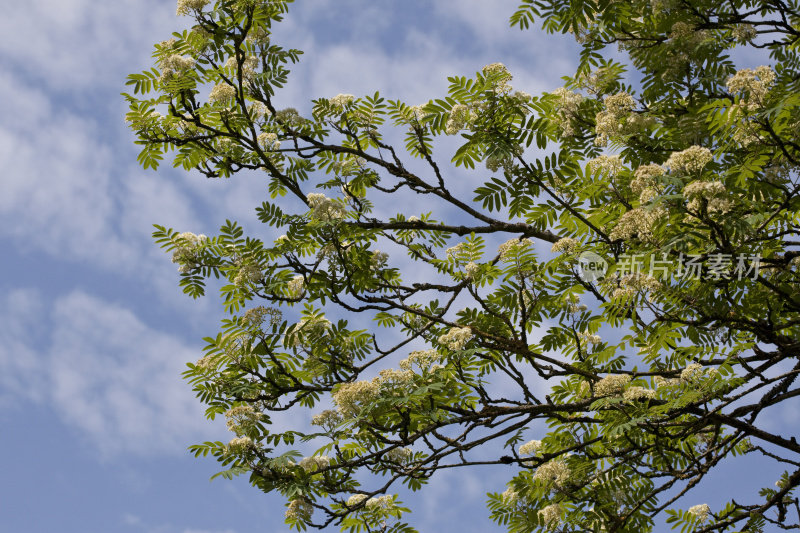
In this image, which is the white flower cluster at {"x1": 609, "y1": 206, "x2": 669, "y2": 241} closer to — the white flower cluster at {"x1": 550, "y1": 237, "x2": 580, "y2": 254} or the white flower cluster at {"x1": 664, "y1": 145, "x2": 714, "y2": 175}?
the white flower cluster at {"x1": 664, "y1": 145, "x2": 714, "y2": 175}

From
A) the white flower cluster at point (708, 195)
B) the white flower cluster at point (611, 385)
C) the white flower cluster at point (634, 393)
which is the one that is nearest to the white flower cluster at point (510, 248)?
the white flower cluster at point (611, 385)

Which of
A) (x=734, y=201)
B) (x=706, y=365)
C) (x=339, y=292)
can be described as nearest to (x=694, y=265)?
(x=734, y=201)

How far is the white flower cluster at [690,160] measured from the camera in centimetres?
611

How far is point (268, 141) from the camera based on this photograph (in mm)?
8414

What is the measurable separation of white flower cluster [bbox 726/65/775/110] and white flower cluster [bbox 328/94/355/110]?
4073mm

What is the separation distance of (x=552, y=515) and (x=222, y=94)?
18.2ft

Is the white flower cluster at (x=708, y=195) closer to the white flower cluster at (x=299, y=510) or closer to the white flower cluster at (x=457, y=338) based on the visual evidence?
the white flower cluster at (x=457, y=338)

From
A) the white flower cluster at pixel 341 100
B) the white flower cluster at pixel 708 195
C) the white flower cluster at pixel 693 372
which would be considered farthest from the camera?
the white flower cluster at pixel 341 100

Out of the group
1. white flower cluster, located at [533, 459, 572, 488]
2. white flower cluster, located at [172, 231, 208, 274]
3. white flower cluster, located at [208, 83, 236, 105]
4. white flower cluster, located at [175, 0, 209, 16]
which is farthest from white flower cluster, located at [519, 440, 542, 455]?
white flower cluster, located at [175, 0, 209, 16]

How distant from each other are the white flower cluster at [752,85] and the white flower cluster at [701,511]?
14.6ft

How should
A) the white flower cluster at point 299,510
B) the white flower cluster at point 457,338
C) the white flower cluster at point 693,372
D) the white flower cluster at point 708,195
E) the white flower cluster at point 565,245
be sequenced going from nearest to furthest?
the white flower cluster at point 708,195 → the white flower cluster at point 693,372 → the white flower cluster at point 457,338 → the white flower cluster at point 299,510 → the white flower cluster at point 565,245

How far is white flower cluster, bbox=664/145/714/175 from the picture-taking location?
6105mm

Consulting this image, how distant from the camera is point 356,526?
8.07 m

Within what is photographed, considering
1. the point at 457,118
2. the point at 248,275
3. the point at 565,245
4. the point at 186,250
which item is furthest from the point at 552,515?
the point at 186,250
